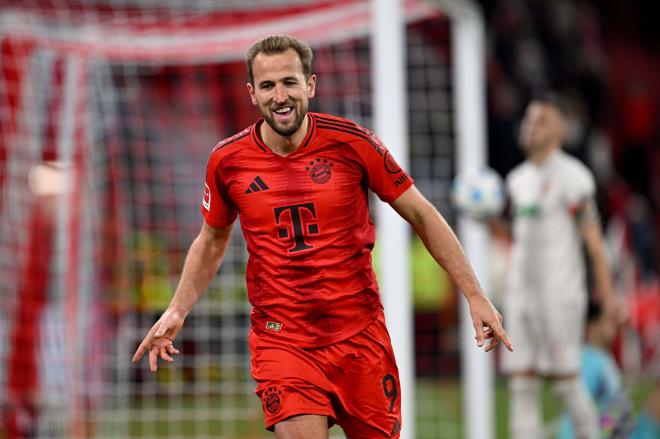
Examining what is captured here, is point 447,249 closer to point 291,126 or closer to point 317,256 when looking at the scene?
point 317,256

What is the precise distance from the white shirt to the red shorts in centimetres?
319

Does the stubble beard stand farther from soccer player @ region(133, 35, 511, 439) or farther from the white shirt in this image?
the white shirt

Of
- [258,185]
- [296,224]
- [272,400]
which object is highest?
[258,185]

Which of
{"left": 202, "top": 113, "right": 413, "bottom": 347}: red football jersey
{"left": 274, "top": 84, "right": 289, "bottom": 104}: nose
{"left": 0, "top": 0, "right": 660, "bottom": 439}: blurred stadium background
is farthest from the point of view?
{"left": 0, "top": 0, "right": 660, "bottom": 439}: blurred stadium background

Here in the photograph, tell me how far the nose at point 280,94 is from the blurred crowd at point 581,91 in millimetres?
12502

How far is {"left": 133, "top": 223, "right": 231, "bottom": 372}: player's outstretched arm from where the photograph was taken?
163 inches

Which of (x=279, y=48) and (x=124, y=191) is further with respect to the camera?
(x=124, y=191)

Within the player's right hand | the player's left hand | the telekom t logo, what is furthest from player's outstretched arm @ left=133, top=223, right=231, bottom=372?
the player's left hand

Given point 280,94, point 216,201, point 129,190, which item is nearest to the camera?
point 280,94

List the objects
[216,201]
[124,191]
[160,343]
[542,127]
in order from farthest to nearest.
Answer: [124,191]
[542,127]
[216,201]
[160,343]

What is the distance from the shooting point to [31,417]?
838 centimetres

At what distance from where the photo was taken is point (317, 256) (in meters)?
4.26

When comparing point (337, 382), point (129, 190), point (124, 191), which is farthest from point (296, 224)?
point (129, 190)

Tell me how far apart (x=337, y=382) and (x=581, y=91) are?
1420 centimetres
